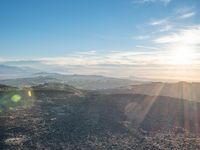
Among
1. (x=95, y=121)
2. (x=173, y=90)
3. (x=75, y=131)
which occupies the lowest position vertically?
(x=75, y=131)

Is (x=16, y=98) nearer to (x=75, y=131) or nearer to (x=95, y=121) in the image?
(x=95, y=121)

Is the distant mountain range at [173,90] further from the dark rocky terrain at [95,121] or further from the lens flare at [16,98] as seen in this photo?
the lens flare at [16,98]

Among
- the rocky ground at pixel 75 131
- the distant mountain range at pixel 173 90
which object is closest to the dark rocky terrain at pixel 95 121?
the rocky ground at pixel 75 131

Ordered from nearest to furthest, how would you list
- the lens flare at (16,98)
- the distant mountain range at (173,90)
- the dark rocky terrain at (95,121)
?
the dark rocky terrain at (95,121) < the lens flare at (16,98) < the distant mountain range at (173,90)

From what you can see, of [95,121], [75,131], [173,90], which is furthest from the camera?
[173,90]

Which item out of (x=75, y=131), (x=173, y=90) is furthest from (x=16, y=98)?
(x=173, y=90)

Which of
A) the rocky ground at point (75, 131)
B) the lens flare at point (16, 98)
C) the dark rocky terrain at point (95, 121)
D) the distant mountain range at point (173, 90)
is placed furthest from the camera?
the distant mountain range at point (173, 90)

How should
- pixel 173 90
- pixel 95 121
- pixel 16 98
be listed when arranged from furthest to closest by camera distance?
pixel 173 90 → pixel 16 98 → pixel 95 121

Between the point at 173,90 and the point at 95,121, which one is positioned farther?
the point at 173,90

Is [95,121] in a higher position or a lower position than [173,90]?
lower
